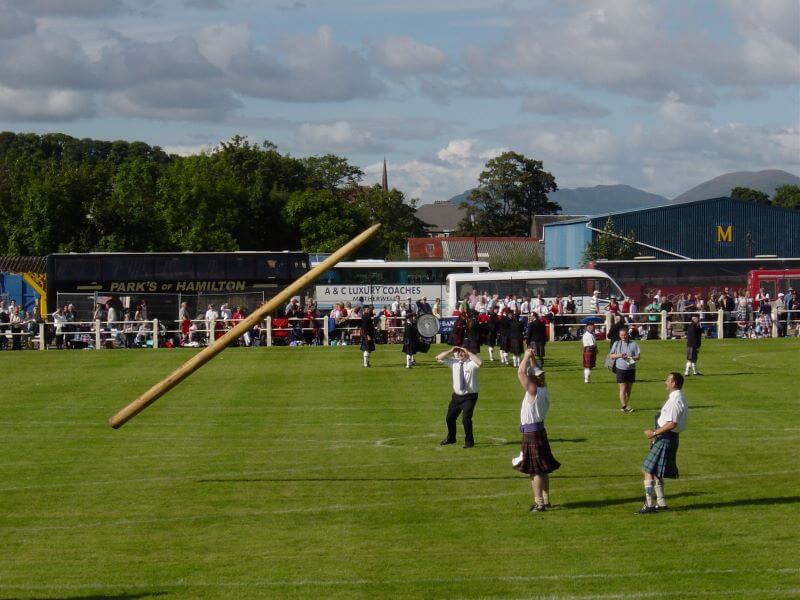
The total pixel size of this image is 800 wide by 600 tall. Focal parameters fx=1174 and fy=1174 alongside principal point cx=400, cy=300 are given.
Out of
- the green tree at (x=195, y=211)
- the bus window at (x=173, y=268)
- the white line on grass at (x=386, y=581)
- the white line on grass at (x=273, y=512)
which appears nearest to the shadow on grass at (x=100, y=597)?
the white line on grass at (x=386, y=581)

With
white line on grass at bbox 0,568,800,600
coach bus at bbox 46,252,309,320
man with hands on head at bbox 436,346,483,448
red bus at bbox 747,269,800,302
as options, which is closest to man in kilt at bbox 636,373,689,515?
white line on grass at bbox 0,568,800,600

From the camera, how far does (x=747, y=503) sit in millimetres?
14438

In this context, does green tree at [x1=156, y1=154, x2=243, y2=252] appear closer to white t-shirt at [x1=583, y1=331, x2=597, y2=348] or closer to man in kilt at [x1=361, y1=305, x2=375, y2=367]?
man in kilt at [x1=361, y1=305, x2=375, y2=367]

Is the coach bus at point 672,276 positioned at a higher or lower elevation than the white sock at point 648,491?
higher

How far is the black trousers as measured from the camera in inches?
736

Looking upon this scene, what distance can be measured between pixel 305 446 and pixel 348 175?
327ft

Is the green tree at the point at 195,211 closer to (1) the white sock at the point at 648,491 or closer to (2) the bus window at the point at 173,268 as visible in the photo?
(2) the bus window at the point at 173,268

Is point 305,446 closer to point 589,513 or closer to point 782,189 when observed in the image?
point 589,513

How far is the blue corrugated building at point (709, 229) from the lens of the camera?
81.2m

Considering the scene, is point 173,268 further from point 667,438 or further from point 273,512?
point 667,438

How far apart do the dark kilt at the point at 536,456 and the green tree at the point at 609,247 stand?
204 ft

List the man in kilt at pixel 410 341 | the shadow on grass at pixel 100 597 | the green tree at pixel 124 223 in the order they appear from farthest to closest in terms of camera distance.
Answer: the green tree at pixel 124 223 < the man in kilt at pixel 410 341 < the shadow on grass at pixel 100 597

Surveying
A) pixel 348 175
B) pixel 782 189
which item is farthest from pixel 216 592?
pixel 782 189

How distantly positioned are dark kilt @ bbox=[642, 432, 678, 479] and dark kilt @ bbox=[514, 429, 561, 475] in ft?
3.80
